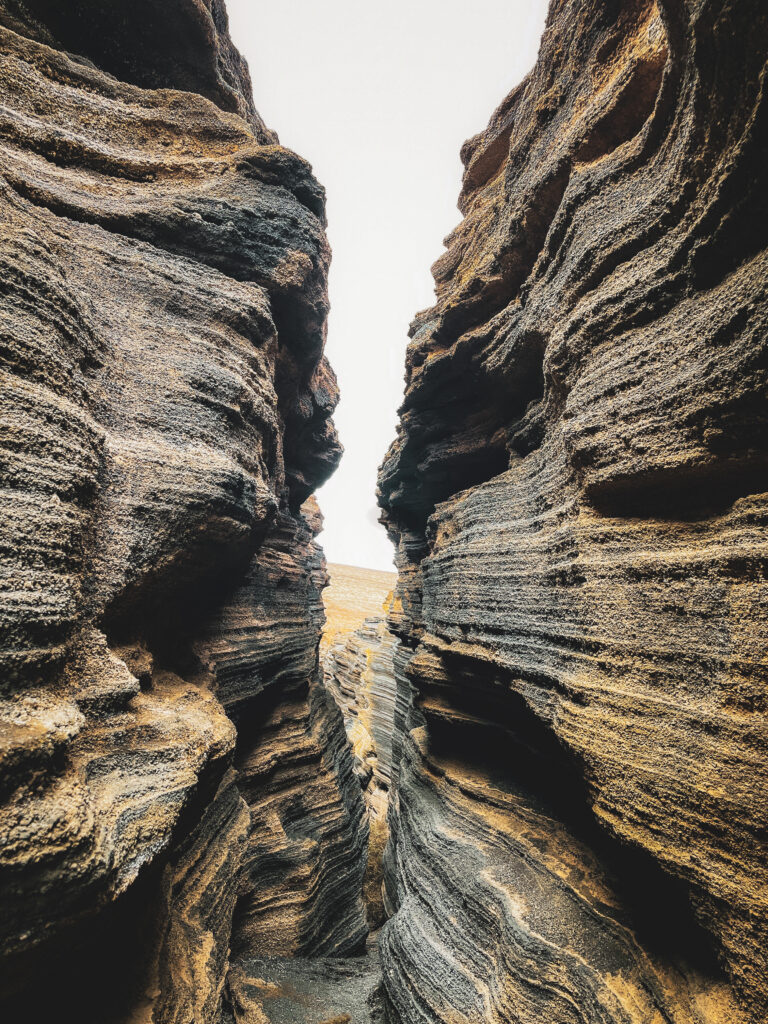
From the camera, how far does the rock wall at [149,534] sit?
263 centimetres

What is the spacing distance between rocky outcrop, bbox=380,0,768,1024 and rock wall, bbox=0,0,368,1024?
3385mm

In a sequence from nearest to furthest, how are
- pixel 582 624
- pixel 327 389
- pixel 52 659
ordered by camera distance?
pixel 52 659 < pixel 582 624 < pixel 327 389

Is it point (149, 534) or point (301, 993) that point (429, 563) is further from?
point (301, 993)

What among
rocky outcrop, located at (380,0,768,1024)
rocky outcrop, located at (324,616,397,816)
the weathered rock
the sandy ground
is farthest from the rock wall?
the sandy ground

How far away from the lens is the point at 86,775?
287cm

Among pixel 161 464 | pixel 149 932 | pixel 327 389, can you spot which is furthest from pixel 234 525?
pixel 327 389

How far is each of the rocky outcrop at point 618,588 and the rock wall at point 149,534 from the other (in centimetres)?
338

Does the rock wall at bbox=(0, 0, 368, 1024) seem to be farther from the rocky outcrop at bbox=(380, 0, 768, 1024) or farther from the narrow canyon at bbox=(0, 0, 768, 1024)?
the rocky outcrop at bbox=(380, 0, 768, 1024)

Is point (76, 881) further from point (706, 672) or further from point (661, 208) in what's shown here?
point (661, 208)

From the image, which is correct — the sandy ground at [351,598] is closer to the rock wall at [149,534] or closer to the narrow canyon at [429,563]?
the rock wall at [149,534]

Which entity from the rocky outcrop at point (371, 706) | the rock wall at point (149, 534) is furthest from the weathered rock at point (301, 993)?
the rocky outcrop at point (371, 706)

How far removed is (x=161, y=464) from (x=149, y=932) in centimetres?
444

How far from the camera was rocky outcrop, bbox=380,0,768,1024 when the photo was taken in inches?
119

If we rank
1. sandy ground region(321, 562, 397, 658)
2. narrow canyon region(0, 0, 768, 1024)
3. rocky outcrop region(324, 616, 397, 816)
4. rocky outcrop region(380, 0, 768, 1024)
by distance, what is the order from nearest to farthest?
1. narrow canyon region(0, 0, 768, 1024)
2. rocky outcrop region(380, 0, 768, 1024)
3. rocky outcrop region(324, 616, 397, 816)
4. sandy ground region(321, 562, 397, 658)
